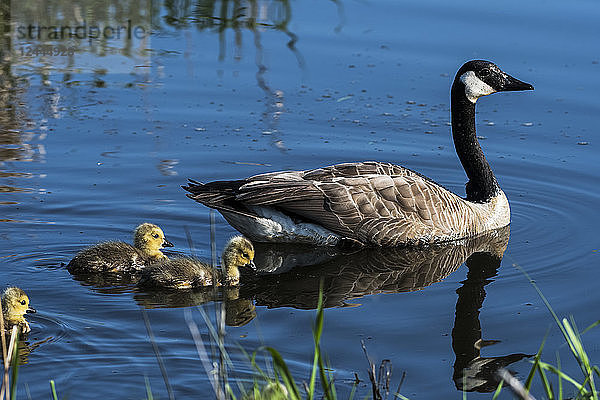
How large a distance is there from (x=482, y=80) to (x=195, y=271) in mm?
3851

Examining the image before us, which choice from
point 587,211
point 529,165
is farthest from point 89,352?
point 529,165

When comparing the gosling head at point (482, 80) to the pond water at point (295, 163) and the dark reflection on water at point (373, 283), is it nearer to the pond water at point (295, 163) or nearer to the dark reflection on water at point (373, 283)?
the pond water at point (295, 163)

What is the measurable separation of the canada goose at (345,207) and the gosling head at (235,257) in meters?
0.77

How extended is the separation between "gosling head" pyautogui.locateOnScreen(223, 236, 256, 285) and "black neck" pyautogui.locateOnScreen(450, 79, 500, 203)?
2710 millimetres

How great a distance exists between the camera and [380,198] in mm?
8867

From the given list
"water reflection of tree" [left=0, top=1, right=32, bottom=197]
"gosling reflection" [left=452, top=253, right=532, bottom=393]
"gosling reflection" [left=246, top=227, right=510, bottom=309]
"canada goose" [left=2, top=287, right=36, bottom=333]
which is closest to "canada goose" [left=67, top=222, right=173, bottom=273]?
"gosling reflection" [left=246, top=227, right=510, bottom=309]

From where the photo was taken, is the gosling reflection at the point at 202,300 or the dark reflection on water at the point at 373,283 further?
the gosling reflection at the point at 202,300

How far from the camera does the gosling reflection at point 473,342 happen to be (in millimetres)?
6035

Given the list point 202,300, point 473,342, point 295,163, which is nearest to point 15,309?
point 202,300

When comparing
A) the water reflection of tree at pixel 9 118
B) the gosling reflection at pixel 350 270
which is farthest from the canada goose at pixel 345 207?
the water reflection of tree at pixel 9 118

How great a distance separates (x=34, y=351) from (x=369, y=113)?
6341mm

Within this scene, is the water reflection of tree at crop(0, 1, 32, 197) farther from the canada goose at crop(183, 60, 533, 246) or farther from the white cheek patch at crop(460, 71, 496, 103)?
the white cheek patch at crop(460, 71, 496, 103)

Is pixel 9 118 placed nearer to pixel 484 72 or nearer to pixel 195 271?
pixel 195 271

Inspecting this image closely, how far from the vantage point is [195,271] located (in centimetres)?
747
